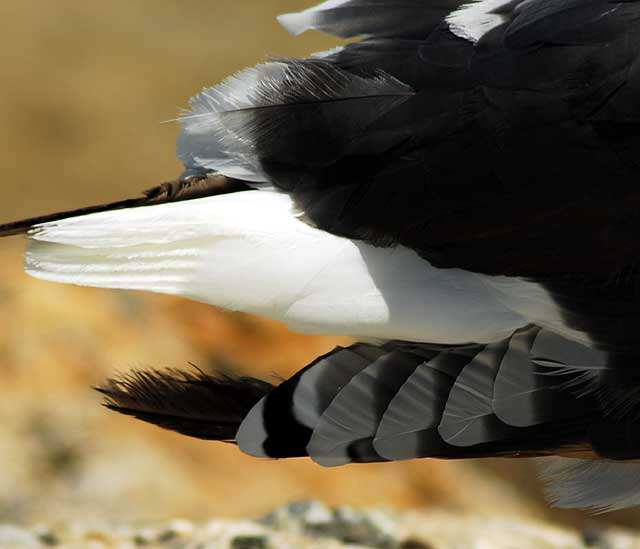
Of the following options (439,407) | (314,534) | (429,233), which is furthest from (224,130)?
(314,534)

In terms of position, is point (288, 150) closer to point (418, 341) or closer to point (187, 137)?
point (187, 137)

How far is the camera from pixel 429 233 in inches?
74.4

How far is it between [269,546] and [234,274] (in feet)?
3.47

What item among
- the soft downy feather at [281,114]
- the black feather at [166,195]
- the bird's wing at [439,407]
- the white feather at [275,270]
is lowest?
the bird's wing at [439,407]

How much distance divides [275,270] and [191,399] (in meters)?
0.34

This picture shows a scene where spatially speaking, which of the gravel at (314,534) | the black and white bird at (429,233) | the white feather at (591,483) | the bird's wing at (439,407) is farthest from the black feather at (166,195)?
the gravel at (314,534)

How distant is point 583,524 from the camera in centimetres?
454

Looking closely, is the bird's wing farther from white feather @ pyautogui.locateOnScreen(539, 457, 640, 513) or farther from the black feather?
the black feather

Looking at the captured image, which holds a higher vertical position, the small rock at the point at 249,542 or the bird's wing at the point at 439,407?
the bird's wing at the point at 439,407

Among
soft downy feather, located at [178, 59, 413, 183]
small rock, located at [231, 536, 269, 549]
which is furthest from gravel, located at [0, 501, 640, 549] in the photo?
soft downy feather, located at [178, 59, 413, 183]

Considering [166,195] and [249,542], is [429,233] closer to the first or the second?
[166,195]

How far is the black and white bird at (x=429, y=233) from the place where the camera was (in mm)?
1865

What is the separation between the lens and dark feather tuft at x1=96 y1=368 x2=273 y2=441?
2.13 metres

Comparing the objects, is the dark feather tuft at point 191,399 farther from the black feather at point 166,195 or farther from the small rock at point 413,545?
the small rock at point 413,545
